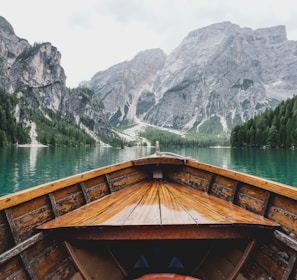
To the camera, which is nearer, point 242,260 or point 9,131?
point 242,260

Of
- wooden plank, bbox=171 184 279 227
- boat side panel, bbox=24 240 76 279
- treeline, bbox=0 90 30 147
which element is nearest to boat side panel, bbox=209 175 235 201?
wooden plank, bbox=171 184 279 227

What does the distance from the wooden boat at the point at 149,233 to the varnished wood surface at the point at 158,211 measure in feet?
0.08

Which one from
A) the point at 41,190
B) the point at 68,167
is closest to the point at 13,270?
the point at 41,190

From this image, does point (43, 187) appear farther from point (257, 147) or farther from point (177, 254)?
point (257, 147)

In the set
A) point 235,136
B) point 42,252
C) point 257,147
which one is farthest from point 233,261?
point 235,136

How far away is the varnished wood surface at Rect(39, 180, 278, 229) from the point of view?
5621mm

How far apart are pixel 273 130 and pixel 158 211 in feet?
387

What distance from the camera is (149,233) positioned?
5.51 metres

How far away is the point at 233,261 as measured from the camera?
19.1 ft

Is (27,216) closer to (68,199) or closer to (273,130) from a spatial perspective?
(68,199)

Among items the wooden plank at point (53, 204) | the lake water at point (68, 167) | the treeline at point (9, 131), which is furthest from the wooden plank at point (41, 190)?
the treeline at point (9, 131)

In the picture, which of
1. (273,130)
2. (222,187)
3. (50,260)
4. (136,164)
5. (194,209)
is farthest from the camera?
(273,130)

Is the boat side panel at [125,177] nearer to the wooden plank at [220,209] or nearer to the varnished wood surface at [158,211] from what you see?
the varnished wood surface at [158,211]

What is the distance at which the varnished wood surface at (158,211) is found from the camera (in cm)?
562
